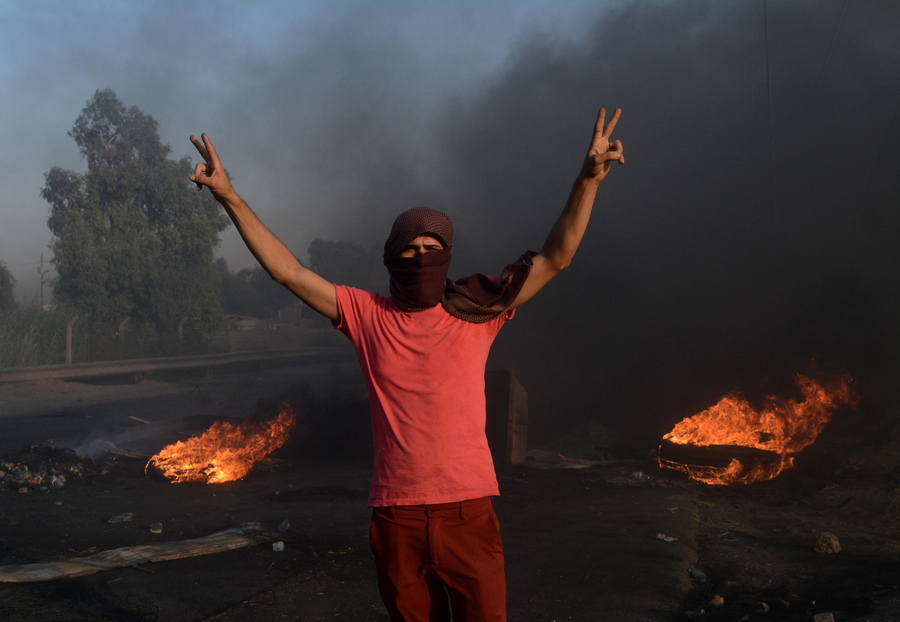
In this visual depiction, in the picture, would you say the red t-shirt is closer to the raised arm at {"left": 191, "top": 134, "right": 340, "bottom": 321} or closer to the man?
the man

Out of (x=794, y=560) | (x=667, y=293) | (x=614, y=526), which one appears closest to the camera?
(x=794, y=560)

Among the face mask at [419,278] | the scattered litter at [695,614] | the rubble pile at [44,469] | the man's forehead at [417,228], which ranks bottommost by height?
the scattered litter at [695,614]

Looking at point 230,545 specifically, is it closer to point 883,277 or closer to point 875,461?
point 875,461

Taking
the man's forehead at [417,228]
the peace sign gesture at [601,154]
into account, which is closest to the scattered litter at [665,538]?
the peace sign gesture at [601,154]

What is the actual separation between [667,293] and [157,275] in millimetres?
19609

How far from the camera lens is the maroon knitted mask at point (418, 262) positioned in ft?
7.04

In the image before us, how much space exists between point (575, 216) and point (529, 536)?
4.27m

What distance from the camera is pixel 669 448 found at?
28.0ft

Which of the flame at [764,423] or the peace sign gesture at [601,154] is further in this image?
the flame at [764,423]

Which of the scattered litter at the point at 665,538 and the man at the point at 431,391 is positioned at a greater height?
the man at the point at 431,391

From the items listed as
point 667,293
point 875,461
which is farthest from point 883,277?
point 875,461

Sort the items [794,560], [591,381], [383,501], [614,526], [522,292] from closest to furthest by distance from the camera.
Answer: [383,501], [522,292], [794,560], [614,526], [591,381]

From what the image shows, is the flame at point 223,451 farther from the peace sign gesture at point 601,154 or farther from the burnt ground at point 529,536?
the peace sign gesture at point 601,154

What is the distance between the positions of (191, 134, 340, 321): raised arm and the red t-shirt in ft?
0.54
